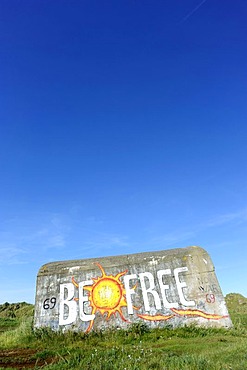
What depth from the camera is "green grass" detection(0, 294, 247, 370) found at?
552cm

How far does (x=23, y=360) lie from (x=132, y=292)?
521 centimetres

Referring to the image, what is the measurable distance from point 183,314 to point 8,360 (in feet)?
21.0

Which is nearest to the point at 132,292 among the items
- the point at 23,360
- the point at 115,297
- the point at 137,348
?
the point at 115,297

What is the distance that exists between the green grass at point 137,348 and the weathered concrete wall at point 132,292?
0.61 metres

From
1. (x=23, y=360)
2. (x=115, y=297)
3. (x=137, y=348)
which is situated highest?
(x=115, y=297)

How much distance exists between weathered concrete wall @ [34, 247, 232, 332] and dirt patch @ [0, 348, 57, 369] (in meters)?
2.94

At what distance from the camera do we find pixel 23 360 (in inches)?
276

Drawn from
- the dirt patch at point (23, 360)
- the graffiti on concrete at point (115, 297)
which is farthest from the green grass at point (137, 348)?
the graffiti on concrete at point (115, 297)

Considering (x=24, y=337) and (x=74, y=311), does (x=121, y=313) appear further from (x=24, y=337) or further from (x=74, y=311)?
(x=24, y=337)

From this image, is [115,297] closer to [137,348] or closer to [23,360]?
[137,348]

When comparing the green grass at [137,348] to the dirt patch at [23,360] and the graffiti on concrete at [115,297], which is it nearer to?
the dirt patch at [23,360]

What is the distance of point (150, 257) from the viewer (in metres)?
12.0

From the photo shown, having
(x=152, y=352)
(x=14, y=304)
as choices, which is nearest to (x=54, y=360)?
(x=152, y=352)

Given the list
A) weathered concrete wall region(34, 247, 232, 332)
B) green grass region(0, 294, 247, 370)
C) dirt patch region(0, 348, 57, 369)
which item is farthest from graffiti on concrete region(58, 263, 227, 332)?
dirt patch region(0, 348, 57, 369)
